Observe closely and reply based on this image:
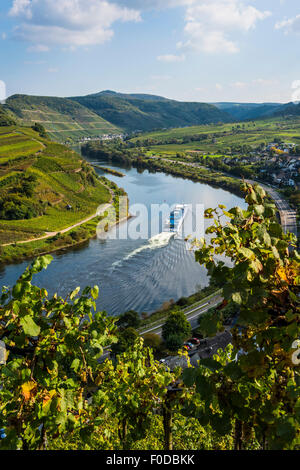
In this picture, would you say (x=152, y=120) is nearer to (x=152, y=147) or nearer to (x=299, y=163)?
(x=152, y=147)

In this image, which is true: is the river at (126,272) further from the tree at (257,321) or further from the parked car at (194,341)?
the tree at (257,321)

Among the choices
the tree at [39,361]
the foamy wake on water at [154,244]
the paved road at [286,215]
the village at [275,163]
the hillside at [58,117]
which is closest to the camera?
the tree at [39,361]

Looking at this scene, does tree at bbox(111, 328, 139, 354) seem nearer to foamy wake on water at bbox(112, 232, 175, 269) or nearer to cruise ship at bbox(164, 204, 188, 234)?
foamy wake on water at bbox(112, 232, 175, 269)

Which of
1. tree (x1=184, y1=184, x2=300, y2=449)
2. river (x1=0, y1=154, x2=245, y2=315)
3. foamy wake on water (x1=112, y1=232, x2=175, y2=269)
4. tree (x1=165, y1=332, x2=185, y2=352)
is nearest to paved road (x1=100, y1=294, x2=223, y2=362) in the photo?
tree (x1=165, y1=332, x2=185, y2=352)

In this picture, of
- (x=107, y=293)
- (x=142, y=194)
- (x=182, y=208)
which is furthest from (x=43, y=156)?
(x=107, y=293)

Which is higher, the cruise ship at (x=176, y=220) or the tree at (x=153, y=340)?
the cruise ship at (x=176, y=220)

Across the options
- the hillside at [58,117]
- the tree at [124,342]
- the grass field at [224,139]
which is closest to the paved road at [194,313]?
the tree at [124,342]
